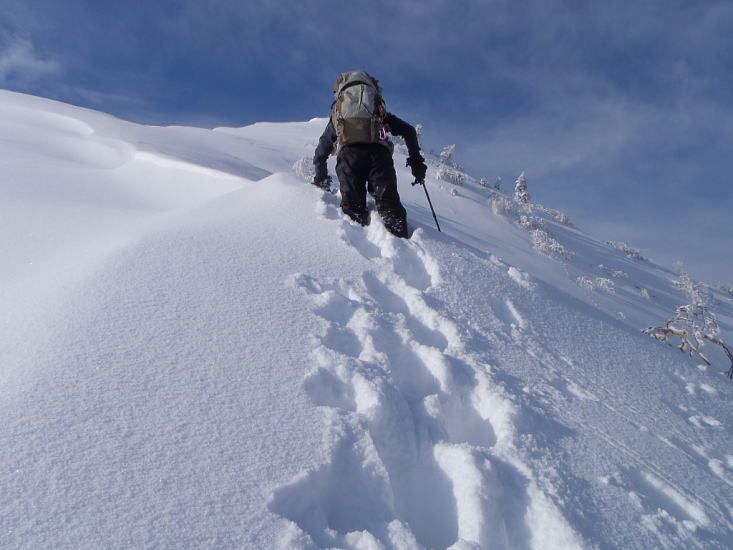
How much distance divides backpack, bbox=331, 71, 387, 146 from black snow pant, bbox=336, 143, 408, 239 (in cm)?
11

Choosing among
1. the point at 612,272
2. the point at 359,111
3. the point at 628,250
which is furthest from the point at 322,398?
the point at 628,250

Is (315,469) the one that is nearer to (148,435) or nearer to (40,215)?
(148,435)

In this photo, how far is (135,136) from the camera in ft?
30.8

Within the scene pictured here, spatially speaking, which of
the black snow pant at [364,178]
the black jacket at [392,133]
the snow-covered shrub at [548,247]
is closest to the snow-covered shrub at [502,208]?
the snow-covered shrub at [548,247]

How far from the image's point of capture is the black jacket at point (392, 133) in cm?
479

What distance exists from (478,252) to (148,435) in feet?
12.8

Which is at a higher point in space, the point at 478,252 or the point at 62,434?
the point at 478,252

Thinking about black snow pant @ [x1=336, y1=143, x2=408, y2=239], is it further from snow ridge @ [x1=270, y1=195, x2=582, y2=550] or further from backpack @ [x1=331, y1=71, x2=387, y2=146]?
snow ridge @ [x1=270, y1=195, x2=582, y2=550]

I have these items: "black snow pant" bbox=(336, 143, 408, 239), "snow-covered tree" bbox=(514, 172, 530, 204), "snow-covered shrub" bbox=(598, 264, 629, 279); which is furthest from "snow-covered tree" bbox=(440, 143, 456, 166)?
"black snow pant" bbox=(336, 143, 408, 239)

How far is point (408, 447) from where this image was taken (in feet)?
6.88

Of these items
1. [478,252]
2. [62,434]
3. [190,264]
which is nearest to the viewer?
[62,434]

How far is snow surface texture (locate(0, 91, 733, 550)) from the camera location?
1.58 metres

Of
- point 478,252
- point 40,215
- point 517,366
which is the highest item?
point 478,252

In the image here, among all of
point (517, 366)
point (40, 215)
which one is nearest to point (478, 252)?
point (517, 366)
